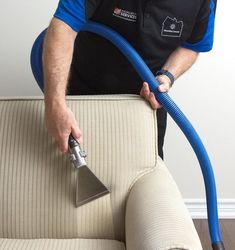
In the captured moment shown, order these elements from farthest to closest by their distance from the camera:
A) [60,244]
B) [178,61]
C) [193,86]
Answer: [193,86] < [178,61] < [60,244]

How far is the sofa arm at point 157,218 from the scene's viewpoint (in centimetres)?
91

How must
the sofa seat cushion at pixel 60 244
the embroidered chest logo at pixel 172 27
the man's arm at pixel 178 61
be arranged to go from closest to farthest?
the sofa seat cushion at pixel 60 244 < the embroidered chest logo at pixel 172 27 < the man's arm at pixel 178 61

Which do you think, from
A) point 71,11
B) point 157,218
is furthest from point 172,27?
point 157,218

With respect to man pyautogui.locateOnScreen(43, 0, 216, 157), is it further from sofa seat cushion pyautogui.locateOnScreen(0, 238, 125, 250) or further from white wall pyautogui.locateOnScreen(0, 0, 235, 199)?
white wall pyautogui.locateOnScreen(0, 0, 235, 199)

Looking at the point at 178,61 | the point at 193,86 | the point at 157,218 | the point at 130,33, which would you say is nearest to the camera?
the point at 157,218

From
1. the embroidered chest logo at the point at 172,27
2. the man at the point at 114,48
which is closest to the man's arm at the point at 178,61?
the man at the point at 114,48

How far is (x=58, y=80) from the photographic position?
1.17m

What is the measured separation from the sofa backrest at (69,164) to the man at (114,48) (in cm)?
10

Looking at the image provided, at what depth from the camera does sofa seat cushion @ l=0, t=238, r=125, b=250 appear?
43.7 inches

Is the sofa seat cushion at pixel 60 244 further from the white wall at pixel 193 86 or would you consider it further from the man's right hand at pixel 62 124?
the white wall at pixel 193 86

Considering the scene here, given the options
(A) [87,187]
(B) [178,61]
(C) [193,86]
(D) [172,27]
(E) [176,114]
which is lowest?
(A) [87,187]

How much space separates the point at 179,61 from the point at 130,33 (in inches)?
9.3

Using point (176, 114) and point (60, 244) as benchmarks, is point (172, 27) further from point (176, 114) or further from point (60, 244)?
point (60, 244)

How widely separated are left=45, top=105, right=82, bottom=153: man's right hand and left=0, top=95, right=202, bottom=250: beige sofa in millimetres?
130
